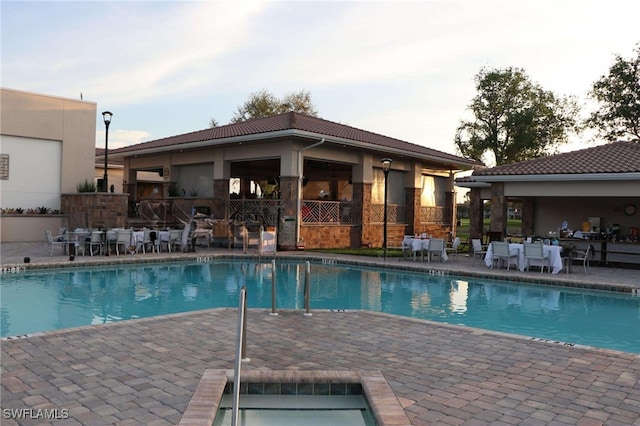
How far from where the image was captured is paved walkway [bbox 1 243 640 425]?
12.8 feet

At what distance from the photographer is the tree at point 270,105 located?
38375 millimetres

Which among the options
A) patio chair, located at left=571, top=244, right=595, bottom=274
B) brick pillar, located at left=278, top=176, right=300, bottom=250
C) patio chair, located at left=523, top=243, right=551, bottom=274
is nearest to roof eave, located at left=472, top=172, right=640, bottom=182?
patio chair, located at left=571, top=244, right=595, bottom=274

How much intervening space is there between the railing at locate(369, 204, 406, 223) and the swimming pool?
24.2ft

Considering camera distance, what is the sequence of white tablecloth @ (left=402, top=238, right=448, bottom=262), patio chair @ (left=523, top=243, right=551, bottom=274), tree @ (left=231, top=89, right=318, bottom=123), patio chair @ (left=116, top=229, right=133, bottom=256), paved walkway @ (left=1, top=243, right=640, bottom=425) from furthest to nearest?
tree @ (left=231, top=89, right=318, bottom=123) → white tablecloth @ (left=402, top=238, right=448, bottom=262) → patio chair @ (left=116, top=229, right=133, bottom=256) → patio chair @ (left=523, top=243, right=551, bottom=274) → paved walkway @ (left=1, top=243, right=640, bottom=425)

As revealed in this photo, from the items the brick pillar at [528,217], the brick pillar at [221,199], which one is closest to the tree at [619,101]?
the brick pillar at [528,217]

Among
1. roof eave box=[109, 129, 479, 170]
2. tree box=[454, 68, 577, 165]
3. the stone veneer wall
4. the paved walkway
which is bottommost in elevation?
the paved walkway

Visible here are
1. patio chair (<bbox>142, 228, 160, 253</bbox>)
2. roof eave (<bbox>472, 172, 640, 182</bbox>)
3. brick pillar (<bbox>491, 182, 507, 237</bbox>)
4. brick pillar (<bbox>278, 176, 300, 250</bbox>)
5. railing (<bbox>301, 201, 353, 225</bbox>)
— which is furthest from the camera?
railing (<bbox>301, 201, 353, 225</bbox>)

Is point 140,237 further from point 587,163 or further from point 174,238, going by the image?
point 587,163

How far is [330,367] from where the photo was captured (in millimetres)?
5008

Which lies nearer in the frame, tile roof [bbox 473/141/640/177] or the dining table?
tile roof [bbox 473/141/640/177]

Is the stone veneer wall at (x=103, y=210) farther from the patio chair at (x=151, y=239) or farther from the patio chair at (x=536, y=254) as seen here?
the patio chair at (x=536, y=254)

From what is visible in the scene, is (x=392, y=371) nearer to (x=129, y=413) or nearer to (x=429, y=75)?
(x=129, y=413)

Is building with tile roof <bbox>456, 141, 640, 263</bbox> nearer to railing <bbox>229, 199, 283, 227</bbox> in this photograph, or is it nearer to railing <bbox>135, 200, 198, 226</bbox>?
railing <bbox>229, 199, 283, 227</bbox>

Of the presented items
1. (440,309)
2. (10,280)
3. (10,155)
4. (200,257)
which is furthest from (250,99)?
(440,309)
